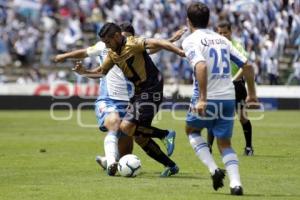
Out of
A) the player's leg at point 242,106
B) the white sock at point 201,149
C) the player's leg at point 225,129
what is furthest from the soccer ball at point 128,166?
the player's leg at point 242,106

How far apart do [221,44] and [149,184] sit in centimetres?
229

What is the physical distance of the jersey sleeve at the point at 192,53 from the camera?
10.8 meters

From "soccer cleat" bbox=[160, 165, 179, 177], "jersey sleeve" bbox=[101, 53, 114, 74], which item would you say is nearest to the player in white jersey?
"jersey sleeve" bbox=[101, 53, 114, 74]

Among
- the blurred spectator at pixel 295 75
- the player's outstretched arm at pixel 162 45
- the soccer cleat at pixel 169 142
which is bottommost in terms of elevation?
the blurred spectator at pixel 295 75

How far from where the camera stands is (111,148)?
13430 millimetres

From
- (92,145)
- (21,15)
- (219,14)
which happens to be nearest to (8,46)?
(21,15)

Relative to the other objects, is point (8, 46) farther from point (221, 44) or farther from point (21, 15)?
point (221, 44)

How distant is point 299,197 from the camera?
35.7 feet

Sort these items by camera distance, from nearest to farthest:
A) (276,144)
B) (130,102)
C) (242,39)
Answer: (130,102), (276,144), (242,39)

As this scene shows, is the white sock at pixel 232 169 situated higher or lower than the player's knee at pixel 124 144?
higher

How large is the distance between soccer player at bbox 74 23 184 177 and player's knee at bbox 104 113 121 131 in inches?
16.8

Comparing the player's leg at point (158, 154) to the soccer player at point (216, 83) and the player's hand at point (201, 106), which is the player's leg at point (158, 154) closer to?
the soccer player at point (216, 83)

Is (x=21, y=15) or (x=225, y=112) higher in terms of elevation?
(x=225, y=112)

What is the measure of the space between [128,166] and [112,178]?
297 mm
